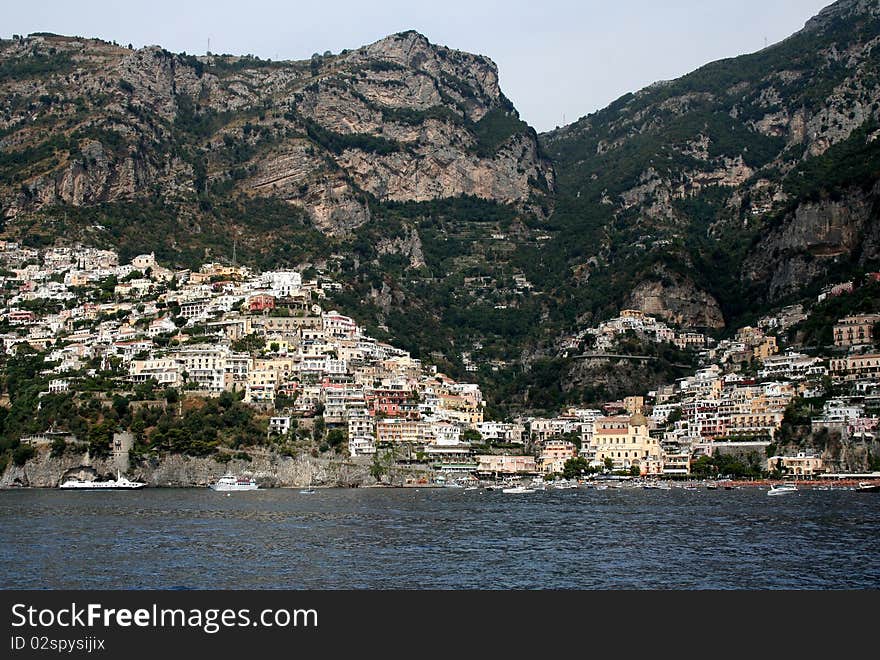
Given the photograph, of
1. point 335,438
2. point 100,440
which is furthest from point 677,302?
point 100,440

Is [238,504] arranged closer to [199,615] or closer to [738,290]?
[199,615]

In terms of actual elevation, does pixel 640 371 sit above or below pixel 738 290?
below

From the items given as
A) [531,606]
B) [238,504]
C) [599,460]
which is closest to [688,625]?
[531,606]

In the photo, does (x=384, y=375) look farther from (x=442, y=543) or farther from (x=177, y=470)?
(x=442, y=543)

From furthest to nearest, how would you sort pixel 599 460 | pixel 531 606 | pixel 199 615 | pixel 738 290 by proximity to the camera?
pixel 738 290 → pixel 599 460 → pixel 531 606 → pixel 199 615

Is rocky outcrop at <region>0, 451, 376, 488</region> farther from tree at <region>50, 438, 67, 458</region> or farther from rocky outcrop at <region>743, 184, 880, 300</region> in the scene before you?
rocky outcrop at <region>743, 184, 880, 300</region>

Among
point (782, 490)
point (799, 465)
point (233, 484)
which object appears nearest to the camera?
point (782, 490)
